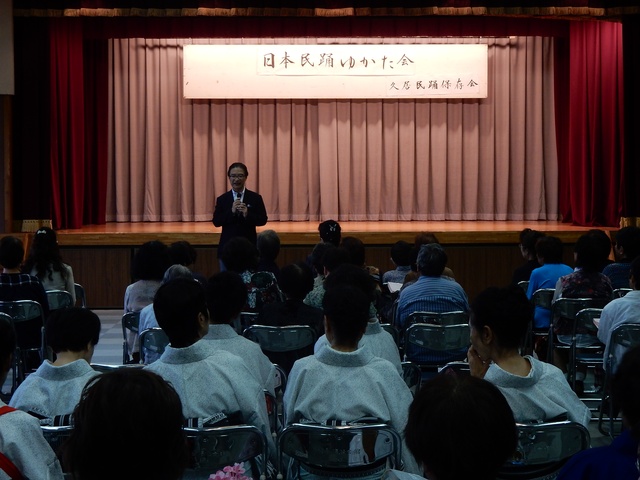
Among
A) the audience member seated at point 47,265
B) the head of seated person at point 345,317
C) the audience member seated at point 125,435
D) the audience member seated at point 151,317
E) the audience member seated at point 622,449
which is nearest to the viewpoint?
the audience member seated at point 125,435

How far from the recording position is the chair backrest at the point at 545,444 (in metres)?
2.58

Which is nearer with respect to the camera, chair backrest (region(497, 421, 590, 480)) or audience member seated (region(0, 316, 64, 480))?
audience member seated (region(0, 316, 64, 480))

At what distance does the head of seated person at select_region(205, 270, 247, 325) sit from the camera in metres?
3.66

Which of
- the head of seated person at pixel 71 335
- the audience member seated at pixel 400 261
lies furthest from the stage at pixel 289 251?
the head of seated person at pixel 71 335

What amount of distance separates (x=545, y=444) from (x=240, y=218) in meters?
5.36

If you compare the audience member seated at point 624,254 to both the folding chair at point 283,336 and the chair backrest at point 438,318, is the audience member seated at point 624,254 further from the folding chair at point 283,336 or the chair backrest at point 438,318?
the folding chair at point 283,336

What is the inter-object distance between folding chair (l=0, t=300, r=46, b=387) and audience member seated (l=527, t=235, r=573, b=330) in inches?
111

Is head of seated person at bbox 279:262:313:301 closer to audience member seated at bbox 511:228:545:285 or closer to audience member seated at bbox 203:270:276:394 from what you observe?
audience member seated at bbox 203:270:276:394

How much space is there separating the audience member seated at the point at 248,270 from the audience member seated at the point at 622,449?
3.32 meters

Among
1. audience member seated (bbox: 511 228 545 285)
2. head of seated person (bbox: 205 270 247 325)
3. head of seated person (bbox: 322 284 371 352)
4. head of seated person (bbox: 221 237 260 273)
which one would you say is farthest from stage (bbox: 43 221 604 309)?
head of seated person (bbox: 322 284 371 352)

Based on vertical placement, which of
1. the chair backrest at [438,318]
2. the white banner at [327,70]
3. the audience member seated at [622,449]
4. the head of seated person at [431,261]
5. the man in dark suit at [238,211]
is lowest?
the chair backrest at [438,318]

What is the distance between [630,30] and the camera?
9.27m

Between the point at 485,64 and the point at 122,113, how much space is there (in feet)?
14.1

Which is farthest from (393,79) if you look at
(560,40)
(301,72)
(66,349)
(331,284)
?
(66,349)
